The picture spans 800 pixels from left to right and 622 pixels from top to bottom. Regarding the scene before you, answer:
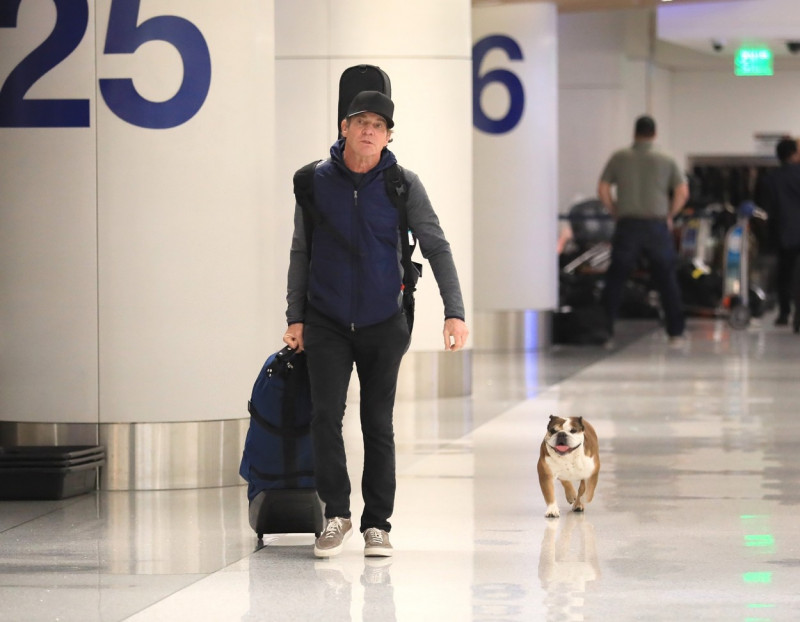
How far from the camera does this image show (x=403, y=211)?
535 centimetres

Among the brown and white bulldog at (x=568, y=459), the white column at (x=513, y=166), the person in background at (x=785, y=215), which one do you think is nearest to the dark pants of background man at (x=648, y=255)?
the white column at (x=513, y=166)

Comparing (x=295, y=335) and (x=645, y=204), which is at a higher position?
(x=645, y=204)

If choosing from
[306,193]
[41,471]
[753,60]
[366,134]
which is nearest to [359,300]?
[306,193]

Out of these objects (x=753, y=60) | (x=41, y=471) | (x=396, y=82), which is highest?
(x=753, y=60)

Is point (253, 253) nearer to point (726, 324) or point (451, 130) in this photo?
point (451, 130)

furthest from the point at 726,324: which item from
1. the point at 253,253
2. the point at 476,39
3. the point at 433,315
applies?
the point at 253,253

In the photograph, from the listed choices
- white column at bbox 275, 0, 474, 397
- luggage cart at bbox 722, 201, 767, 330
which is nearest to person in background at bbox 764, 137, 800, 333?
luggage cart at bbox 722, 201, 767, 330

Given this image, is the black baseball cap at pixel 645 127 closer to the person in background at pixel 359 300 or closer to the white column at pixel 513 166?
the white column at pixel 513 166

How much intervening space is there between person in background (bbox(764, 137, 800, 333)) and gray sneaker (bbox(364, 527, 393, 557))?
12138mm

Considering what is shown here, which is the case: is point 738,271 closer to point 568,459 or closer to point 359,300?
point 568,459

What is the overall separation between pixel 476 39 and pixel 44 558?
9.74 metres

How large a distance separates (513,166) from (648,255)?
1503 mm

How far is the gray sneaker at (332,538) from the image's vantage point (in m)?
5.39

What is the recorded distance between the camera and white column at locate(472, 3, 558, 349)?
14.4 meters
